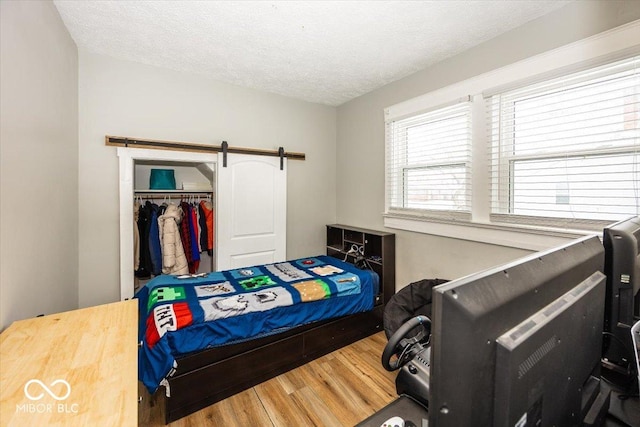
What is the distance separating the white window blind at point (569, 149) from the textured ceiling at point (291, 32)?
0.55 m

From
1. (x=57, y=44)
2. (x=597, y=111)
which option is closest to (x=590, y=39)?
(x=597, y=111)

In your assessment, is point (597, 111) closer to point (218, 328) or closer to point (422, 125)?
point (422, 125)

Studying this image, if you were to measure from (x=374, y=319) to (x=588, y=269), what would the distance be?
7.80 feet

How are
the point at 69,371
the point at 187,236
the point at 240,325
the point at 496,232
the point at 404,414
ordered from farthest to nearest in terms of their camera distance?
the point at 187,236 → the point at 496,232 → the point at 240,325 → the point at 69,371 → the point at 404,414

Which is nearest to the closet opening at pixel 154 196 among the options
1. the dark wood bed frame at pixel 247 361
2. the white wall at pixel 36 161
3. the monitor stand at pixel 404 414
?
the white wall at pixel 36 161

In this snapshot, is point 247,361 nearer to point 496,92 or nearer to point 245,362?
point 245,362

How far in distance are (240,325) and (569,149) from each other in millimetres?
2521

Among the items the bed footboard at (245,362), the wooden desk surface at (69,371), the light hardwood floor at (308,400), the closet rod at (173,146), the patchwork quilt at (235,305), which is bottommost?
the light hardwood floor at (308,400)

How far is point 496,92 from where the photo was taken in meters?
2.17

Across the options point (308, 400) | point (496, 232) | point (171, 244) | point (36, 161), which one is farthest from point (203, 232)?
point (496, 232)

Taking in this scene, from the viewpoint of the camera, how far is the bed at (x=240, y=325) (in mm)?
1796

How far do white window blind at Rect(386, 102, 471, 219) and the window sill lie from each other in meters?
0.09

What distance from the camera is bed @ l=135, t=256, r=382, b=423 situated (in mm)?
1796

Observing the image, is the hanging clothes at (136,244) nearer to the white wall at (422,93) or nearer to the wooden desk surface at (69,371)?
the wooden desk surface at (69,371)
